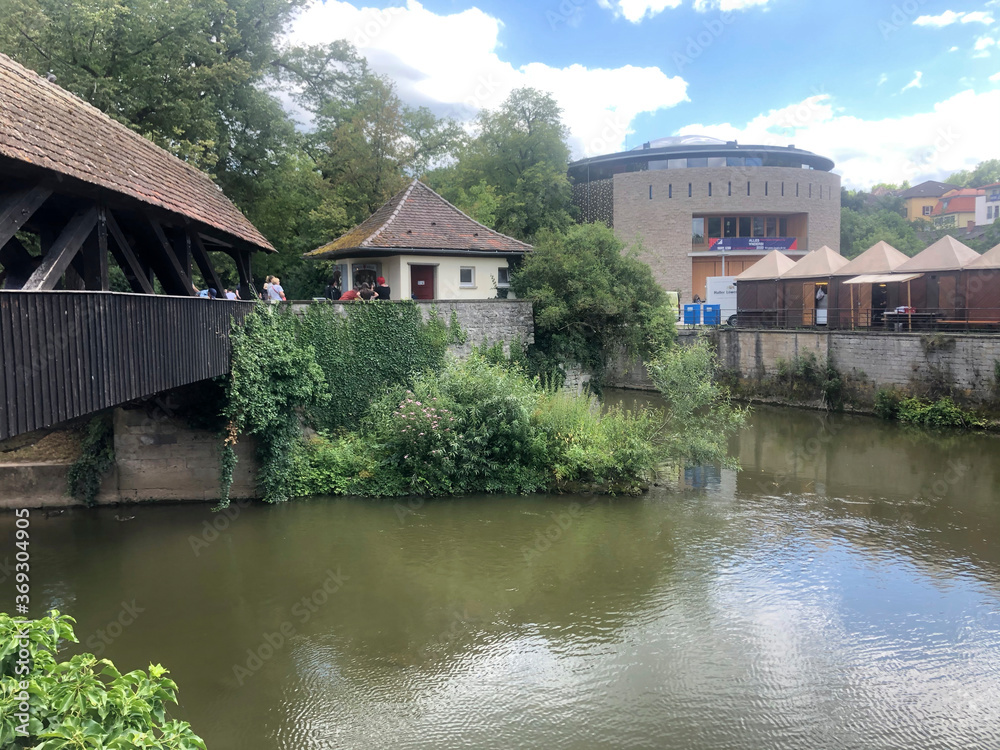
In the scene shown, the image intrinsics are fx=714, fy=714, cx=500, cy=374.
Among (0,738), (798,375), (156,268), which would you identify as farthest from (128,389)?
(798,375)

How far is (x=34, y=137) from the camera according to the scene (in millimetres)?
7406

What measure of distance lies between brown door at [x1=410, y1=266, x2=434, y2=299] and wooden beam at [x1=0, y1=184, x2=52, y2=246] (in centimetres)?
1401

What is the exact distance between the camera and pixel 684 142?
48.8m

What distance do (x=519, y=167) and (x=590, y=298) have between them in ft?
54.9

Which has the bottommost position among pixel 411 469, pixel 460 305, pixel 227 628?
pixel 227 628

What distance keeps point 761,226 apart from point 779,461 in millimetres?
31601

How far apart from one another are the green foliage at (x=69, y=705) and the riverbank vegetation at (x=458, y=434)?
11.2m

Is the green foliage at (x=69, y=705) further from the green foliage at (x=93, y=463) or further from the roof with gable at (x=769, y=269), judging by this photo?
the roof with gable at (x=769, y=269)

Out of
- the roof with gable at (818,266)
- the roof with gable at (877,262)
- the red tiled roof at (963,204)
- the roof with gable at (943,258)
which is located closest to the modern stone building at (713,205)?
the roof with gable at (818,266)

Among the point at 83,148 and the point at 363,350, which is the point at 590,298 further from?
the point at 83,148

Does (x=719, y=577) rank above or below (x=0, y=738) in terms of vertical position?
below

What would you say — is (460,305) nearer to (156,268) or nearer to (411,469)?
(411,469)

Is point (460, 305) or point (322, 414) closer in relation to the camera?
point (322, 414)

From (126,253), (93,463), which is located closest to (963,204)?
(93,463)
